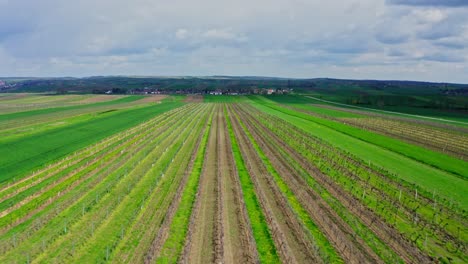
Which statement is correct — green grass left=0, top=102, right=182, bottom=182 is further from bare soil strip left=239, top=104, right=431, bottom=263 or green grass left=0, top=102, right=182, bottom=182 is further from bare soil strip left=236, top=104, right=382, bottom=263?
bare soil strip left=239, top=104, right=431, bottom=263

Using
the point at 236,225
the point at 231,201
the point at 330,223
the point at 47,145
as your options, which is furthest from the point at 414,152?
the point at 47,145

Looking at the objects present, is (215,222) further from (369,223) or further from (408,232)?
(408,232)

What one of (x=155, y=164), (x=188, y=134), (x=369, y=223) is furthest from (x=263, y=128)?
(x=369, y=223)

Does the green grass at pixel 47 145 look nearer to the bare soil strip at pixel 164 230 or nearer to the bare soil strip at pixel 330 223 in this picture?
the bare soil strip at pixel 164 230

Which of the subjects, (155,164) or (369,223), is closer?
(369,223)

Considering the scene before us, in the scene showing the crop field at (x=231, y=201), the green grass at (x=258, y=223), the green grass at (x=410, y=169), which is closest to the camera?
the green grass at (x=258, y=223)

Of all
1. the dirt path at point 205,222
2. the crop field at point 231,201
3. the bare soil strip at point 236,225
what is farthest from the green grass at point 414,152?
the dirt path at point 205,222
